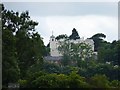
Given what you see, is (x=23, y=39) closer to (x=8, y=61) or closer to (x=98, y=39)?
(x=8, y=61)

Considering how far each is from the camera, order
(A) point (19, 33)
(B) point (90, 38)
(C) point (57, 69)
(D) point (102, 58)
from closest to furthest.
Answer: (A) point (19, 33) < (C) point (57, 69) < (D) point (102, 58) < (B) point (90, 38)

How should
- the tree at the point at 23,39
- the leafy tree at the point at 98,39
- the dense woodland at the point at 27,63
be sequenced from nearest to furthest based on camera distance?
the dense woodland at the point at 27,63, the tree at the point at 23,39, the leafy tree at the point at 98,39

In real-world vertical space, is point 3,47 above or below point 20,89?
above

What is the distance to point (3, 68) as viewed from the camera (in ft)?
64.6

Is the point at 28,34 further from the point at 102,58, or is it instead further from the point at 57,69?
the point at 102,58

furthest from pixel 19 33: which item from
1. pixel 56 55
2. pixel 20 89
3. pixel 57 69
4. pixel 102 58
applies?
pixel 56 55

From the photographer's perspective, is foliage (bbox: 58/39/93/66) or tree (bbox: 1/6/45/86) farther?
foliage (bbox: 58/39/93/66)

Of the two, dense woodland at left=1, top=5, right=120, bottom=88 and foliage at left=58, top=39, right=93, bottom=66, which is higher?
foliage at left=58, top=39, right=93, bottom=66

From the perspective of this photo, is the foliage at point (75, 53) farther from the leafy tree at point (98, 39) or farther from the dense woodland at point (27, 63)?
the dense woodland at point (27, 63)

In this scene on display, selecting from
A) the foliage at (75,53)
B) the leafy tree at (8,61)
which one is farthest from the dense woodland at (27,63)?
the foliage at (75,53)

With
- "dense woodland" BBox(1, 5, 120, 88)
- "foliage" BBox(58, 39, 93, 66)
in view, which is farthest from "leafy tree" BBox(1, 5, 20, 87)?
"foliage" BBox(58, 39, 93, 66)

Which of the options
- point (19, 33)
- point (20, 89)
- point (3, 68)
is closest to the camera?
point (20, 89)

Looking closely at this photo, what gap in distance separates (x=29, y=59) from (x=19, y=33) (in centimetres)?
168

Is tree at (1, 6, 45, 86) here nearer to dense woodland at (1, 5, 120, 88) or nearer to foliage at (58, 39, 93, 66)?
dense woodland at (1, 5, 120, 88)
